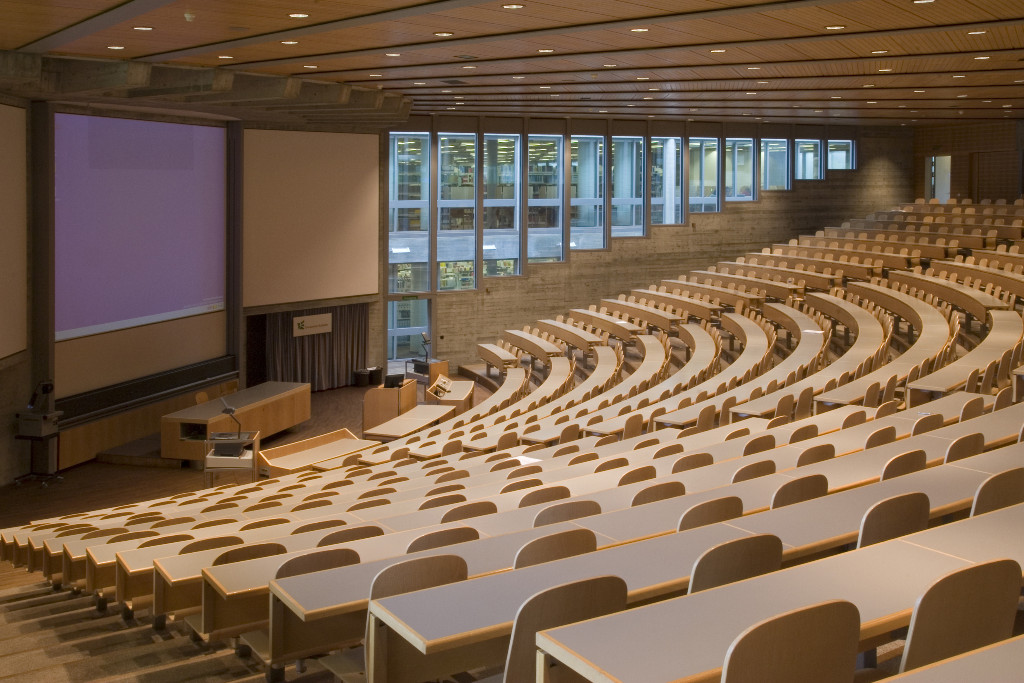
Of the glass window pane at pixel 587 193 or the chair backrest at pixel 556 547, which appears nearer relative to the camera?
the chair backrest at pixel 556 547

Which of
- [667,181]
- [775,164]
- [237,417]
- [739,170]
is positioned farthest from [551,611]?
[775,164]

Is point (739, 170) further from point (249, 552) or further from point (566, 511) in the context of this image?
point (249, 552)

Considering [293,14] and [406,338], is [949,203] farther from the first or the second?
[293,14]

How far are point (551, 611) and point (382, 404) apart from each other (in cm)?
1251

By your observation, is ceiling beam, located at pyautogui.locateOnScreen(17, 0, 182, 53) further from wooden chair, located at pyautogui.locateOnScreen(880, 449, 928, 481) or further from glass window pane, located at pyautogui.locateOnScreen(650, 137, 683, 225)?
glass window pane, located at pyautogui.locateOnScreen(650, 137, 683, 225)

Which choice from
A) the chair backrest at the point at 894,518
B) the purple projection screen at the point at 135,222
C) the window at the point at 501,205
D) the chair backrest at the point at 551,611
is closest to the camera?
the chair backrest at the point at 551,611

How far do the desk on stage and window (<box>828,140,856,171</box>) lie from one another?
14.2 metres

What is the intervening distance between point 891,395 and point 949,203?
14.0m

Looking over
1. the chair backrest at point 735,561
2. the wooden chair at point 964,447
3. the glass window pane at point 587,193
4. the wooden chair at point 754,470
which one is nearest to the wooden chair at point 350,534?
the wooden chair at point 754,470

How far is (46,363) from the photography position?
12070 mm

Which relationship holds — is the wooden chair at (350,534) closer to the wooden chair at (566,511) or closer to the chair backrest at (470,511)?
the chair backrest at (470,511)

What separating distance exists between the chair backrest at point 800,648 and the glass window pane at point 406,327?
57.2 ft

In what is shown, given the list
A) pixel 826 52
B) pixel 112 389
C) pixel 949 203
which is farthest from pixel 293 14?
pixel 949 203

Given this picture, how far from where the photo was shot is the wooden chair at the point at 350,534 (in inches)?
172
